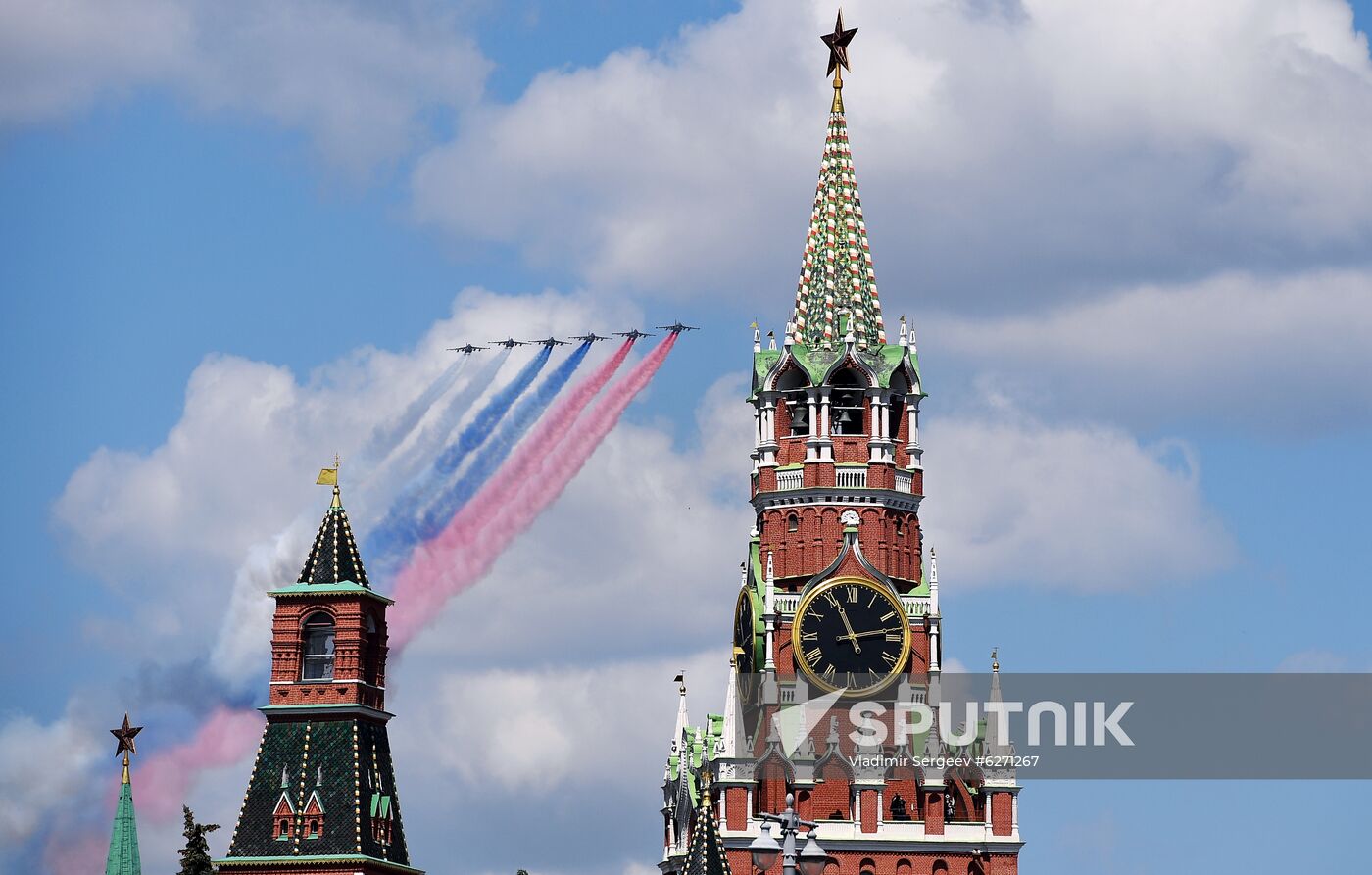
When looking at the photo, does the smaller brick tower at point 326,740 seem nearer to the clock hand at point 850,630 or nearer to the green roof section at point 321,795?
the green roof section at point 321,795

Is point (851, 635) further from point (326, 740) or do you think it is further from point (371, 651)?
point (326, 740)

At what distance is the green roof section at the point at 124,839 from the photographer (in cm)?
17725

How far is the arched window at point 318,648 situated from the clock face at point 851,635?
3076cm

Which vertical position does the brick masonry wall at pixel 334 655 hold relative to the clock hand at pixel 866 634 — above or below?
below

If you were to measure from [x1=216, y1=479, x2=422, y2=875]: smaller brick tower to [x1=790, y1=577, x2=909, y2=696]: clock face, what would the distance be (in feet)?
91.3

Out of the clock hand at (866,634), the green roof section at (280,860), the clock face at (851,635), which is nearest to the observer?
the green roof section at (280,860)

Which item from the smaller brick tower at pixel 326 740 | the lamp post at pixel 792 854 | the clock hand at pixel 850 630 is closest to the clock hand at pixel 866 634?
the clock hand at pixel 850 630

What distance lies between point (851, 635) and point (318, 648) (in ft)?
113

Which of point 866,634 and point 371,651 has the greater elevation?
point 866,634

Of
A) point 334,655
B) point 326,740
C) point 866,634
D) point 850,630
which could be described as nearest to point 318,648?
point 334,655

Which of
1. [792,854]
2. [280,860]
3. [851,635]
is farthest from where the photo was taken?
[851,635]

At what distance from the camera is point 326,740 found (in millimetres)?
179000

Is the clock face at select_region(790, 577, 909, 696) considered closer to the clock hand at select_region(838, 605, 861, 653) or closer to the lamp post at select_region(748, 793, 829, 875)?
the clock hand at select_region(838, 605, 861, 653)

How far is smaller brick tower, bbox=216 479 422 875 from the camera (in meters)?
177
